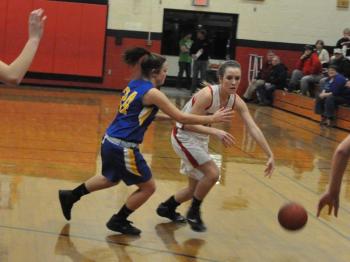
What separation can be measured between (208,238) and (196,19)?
15052 millimetres

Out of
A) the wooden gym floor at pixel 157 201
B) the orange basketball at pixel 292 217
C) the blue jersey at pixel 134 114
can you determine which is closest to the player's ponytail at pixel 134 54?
the blue jersey at pixel 134 114

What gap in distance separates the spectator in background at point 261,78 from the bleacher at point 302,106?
551 millimetres

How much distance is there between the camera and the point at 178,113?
4.94m

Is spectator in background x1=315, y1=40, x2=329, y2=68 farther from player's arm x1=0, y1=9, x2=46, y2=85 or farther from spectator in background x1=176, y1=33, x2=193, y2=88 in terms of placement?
player's arm x1=0, y1=9, x2=46, y2=85

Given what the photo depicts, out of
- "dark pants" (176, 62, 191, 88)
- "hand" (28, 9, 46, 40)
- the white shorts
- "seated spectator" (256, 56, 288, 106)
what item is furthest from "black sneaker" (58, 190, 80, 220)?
"dark pants" (176, 62, 191, 88)

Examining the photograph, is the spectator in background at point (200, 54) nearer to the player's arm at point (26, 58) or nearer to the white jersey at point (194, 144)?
the white jersey at point (194, 144)

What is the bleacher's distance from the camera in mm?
13969

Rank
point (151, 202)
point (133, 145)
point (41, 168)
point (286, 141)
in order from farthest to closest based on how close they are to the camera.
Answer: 1. point (286, 141)
2. point (41, 168)
3. point (151, 202)
4. point (133, 145)

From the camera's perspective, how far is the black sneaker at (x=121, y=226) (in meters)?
5.25

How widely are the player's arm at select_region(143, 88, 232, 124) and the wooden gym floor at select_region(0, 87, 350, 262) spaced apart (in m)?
1.01

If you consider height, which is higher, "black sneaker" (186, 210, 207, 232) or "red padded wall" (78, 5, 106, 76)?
"red padded wall" (78, 5, 106, 76)

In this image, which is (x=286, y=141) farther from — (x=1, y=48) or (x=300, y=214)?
(x=1, y=48)

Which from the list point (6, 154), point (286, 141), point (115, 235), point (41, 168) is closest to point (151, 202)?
point (115, 235)

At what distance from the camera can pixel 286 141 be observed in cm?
1159
